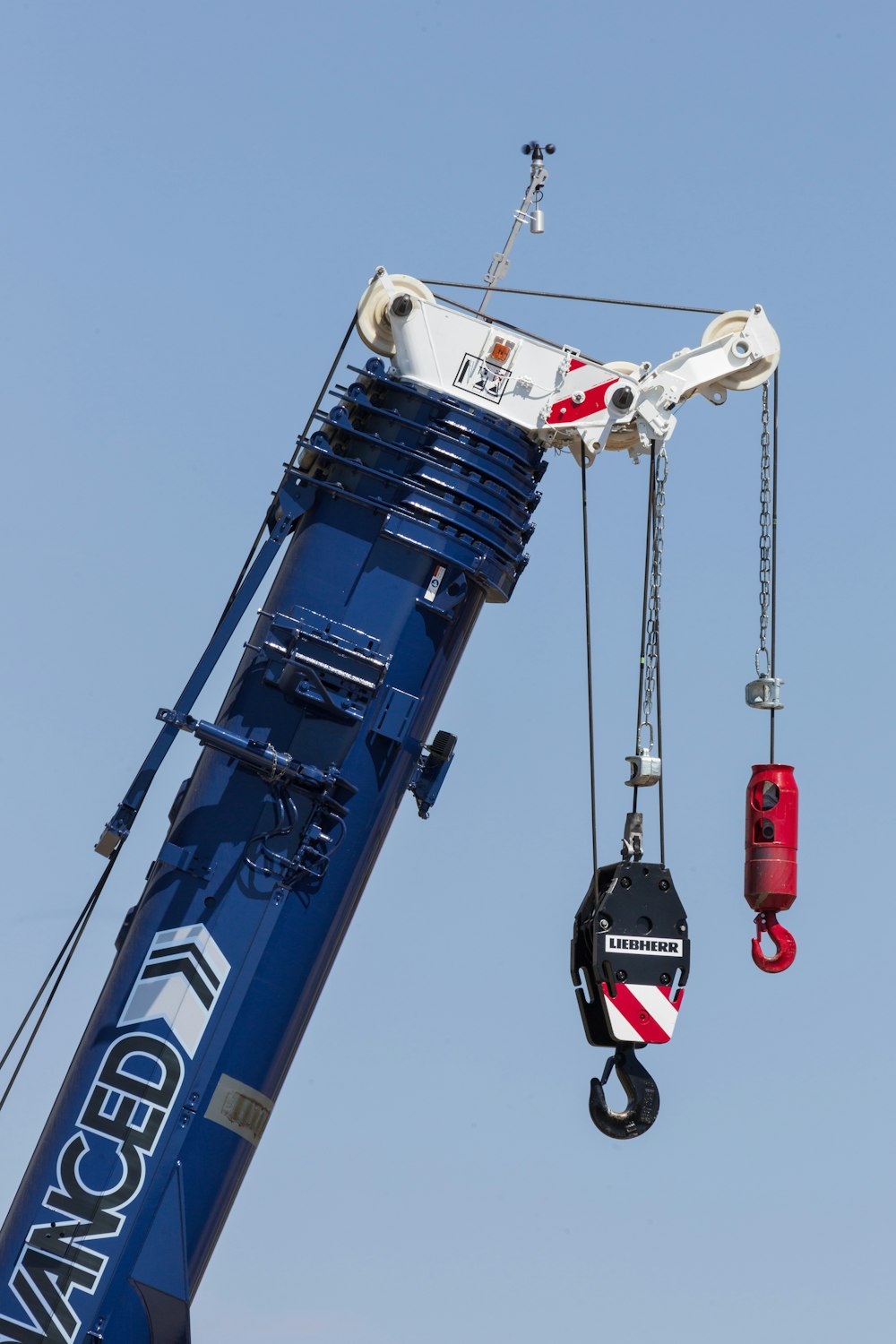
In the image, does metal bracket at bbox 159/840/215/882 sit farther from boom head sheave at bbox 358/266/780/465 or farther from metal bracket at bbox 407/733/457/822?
boom head sheave at bbox 358/266/780/465

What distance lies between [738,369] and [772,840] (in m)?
2.89

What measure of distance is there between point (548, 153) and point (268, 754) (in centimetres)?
463

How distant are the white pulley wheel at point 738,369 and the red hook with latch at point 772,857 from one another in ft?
7.78

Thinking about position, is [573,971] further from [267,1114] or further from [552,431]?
[552,431]

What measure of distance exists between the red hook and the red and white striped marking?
26.2 inches

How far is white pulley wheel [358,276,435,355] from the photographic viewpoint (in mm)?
12734

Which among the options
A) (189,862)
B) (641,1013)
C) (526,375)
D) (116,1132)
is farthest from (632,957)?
(526,375)

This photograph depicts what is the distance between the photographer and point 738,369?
1289 cm

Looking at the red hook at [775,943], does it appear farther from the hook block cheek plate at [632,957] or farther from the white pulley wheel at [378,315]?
the white pulley wheel at [378,315]

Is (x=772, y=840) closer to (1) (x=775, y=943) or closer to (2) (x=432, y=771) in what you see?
(1) (x=775, y=943)

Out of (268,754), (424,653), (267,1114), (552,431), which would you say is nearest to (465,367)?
(552,431)

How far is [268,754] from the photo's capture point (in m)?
11.9

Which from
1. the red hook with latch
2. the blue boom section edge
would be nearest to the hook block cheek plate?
the red hook with latch

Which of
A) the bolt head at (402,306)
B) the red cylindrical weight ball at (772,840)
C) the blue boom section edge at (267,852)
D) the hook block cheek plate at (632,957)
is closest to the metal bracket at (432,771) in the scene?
the blue boom section edge at (267,852)
